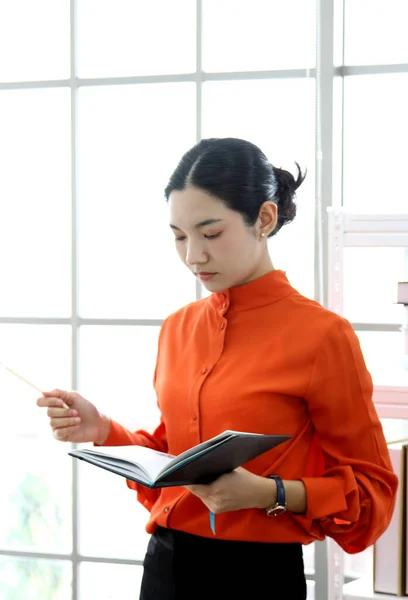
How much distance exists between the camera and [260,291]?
132 centimetres

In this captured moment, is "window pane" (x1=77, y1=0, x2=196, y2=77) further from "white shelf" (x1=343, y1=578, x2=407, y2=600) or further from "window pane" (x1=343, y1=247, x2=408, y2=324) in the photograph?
"white shelf" (x1=343, y1=578, x2=407, y2=600)

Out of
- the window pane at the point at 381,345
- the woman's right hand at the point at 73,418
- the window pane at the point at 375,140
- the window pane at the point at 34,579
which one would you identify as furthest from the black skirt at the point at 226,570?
the window pane at the point at 34,579

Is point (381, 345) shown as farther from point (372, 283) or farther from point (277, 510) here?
point (277, 510)

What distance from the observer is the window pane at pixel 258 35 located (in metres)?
2.24

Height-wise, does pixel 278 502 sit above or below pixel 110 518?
above

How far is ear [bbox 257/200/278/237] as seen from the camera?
1.29 metres

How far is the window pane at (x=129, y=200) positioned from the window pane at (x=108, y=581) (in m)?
0.86

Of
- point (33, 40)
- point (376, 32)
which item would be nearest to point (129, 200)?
point (33, 40)

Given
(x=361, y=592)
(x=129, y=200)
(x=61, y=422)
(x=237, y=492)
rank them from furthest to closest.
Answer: (x=129, y=200)
(x=361, y=592)
(x=61, y=422)
(x=237, y=492)

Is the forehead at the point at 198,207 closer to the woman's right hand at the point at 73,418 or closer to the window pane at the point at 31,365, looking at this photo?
the woman's right hand at the point at 73,418

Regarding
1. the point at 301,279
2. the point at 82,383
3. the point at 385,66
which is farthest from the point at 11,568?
the point at 385,66

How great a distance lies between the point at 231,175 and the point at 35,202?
1341 mm

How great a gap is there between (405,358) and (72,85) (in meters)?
1.34

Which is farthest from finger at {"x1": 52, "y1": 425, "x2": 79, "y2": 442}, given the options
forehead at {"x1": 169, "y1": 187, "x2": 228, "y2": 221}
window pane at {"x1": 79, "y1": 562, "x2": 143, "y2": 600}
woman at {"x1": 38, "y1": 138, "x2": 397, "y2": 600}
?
window pane at {"x1": 79, "y1": 562, "x2": 143, "y2": 600}
